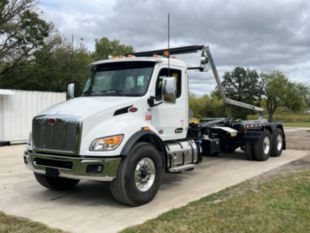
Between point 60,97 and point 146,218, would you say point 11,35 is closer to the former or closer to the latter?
point 60,97

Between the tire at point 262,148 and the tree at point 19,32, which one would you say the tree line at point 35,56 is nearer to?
the tree at point 19,32

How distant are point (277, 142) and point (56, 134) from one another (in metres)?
8.76

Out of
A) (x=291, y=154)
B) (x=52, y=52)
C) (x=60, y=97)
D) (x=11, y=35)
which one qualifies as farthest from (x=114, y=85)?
(x=52, y=52)

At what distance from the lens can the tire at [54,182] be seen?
7.15 m

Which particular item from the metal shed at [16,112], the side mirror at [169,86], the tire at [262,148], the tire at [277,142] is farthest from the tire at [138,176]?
the metal shed at [16,112]

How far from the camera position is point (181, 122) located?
7590mm

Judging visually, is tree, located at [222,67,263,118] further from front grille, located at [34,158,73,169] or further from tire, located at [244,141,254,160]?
front grille, located at [34,158,73,169]

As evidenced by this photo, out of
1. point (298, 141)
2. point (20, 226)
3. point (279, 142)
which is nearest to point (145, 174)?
point (20, 226)

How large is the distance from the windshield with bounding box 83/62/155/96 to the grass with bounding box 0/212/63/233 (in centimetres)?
271

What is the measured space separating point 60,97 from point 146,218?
14613mm

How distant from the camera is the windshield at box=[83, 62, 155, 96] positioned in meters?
6.82

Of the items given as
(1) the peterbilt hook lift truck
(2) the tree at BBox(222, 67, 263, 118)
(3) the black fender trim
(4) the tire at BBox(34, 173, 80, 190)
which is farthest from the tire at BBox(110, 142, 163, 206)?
(2) the tree at BBox(222, 67, 263, 118)

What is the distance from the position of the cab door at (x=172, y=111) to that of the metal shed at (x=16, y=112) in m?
10.8

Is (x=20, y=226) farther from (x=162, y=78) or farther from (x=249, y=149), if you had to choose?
(x=249, y=149)
